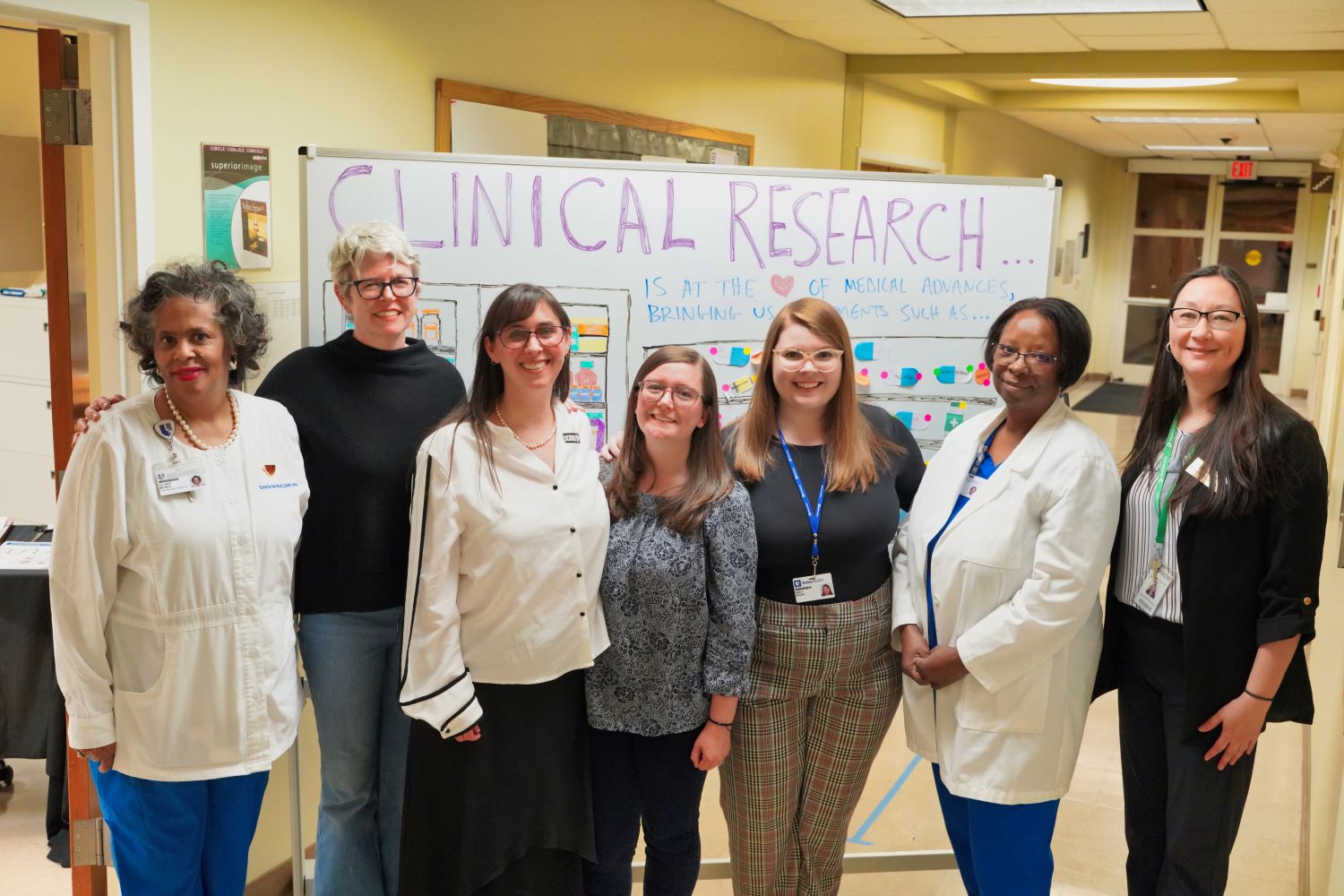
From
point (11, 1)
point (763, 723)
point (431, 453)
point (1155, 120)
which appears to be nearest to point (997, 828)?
point (763, 723)

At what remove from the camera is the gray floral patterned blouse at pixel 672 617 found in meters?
2.02

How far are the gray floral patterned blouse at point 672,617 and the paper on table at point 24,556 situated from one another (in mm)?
1720

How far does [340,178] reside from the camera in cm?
257

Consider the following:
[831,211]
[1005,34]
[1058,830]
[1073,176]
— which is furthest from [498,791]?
[1073,176]

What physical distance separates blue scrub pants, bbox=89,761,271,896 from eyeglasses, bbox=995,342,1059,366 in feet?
5.17

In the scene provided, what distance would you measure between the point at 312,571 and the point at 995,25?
4080 millimetres

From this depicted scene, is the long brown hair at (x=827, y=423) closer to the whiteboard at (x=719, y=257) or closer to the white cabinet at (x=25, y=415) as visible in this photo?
the whiteboard at (x=719, y=257)

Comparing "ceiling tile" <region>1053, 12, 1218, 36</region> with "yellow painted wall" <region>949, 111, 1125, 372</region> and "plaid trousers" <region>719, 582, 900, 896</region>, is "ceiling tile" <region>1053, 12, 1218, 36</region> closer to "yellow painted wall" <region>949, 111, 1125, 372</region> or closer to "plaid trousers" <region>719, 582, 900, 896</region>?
"yellow painted wall" <region>949, 111, 1125, 372</region>

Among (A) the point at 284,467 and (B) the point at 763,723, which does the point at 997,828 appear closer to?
(B) the point at 763,723

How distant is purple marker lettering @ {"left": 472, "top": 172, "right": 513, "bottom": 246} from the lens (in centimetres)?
267

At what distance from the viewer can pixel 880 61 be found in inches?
233

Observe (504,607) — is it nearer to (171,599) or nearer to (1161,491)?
(171,599)

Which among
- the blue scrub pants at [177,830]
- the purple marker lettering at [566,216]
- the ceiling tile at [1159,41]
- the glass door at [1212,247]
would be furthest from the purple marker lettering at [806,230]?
the glass door at [1212,247]

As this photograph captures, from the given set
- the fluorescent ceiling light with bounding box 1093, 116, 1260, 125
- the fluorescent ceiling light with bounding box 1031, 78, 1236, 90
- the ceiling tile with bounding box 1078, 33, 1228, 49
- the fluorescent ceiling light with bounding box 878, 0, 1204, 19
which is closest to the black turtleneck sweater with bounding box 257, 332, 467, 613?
the fluorescent ceiling light with bounding box 878, 0, 1204, 19
